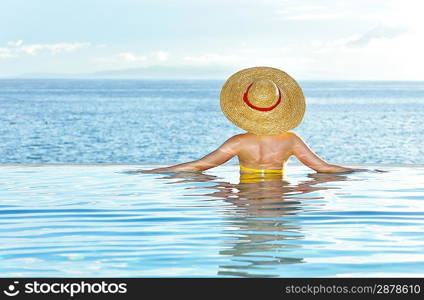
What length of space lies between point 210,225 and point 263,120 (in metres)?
2.58

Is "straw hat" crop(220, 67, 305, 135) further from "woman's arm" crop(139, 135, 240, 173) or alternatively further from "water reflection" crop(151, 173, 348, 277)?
"water reflection" crop(151, 173, 348, 277)

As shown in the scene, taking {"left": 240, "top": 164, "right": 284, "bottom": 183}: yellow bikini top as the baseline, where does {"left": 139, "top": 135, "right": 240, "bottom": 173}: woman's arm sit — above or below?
above

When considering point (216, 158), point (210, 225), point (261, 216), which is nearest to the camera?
point (210, 225)

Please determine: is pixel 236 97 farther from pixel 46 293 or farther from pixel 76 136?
pixel 76 136

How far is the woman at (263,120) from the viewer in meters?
9.34

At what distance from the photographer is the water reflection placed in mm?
5691

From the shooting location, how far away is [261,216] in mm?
7281

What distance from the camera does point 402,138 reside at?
53.8m

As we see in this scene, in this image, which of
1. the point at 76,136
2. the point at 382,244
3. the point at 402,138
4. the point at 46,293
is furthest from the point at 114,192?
the point at 402,138

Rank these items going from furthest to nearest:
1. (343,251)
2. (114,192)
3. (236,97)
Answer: (236,97)
(114,192)
(343,251)

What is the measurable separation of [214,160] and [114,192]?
118cm

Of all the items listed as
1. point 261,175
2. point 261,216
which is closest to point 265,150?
point 261,175

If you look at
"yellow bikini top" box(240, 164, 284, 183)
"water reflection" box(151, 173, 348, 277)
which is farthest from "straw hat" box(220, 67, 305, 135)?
"water reflection" box(151, 173, 348, 277)

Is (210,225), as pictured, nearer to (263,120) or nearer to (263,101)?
(263,120)
